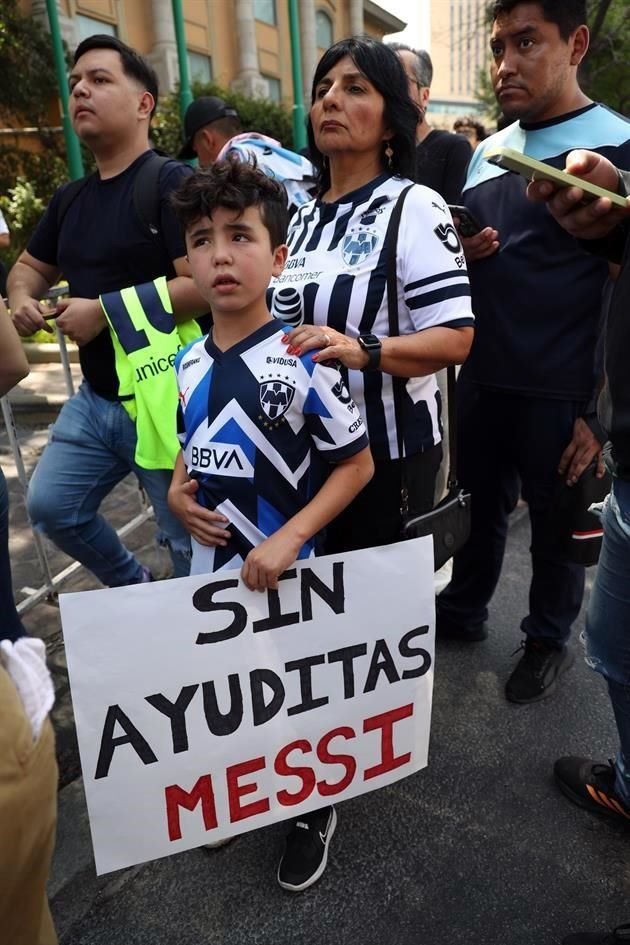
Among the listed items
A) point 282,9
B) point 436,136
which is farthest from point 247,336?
point 282,9

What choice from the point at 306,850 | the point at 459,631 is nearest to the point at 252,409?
the point at 306,850

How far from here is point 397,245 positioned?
1812 mm

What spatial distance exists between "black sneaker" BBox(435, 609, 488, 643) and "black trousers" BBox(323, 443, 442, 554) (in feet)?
3.44

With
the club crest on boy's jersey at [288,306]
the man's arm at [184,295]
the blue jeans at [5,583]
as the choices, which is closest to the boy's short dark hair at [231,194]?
the club crest on boy's jersey at [288,306]

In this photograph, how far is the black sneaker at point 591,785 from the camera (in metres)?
2.11

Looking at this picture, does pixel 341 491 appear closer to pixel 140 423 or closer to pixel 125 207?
pixel 140 423

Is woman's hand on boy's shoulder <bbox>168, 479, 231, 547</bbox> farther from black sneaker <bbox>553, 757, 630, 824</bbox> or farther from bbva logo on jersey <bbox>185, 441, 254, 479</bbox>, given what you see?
black sneaker <bbox>553, 757, 630, 824</bbox>

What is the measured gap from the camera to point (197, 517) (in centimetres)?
177

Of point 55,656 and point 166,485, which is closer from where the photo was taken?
point 166,485

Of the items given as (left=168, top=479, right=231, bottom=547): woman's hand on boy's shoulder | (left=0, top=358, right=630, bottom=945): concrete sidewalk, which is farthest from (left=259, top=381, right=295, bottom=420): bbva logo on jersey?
(left=0, top=358, right=630, bottom=945): concrete sidewalk

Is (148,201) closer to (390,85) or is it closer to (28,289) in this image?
(28,289)

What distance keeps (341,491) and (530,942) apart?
1190mm

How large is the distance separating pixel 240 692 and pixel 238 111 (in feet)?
52.2

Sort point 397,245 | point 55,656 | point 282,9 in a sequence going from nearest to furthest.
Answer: point 397,245, point 55,656, point 282,9
